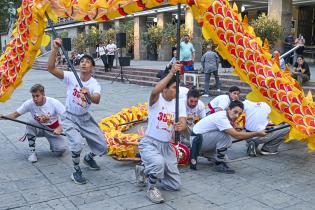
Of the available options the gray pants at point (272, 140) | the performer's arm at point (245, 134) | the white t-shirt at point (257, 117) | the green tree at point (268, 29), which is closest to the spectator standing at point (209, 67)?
the green tree at point (268, 29)

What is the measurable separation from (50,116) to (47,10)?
1.62m

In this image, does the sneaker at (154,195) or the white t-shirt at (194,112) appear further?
the white t-shirt at (194,112)

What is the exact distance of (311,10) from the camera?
900 inches

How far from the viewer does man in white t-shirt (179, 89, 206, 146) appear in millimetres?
6016

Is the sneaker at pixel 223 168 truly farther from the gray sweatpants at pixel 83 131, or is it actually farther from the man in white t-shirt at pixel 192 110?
the gray sweatpants at pixel 83 131

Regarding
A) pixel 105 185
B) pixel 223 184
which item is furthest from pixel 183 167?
pixel 105 185

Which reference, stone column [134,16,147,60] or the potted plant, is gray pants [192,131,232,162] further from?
stone column [134,16,147,60]

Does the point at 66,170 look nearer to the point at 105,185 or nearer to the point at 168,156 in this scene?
the point at 105,185

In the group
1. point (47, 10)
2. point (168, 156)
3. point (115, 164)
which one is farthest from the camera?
point (115, 164)

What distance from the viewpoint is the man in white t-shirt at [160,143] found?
163 inches

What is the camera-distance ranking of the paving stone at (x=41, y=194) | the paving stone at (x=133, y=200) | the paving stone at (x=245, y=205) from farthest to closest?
the paving stone at (x=41, y=194), the paving stone at (x=133, y=200), the paving stone at (x=245, y=205)

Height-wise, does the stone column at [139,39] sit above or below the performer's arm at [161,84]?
above

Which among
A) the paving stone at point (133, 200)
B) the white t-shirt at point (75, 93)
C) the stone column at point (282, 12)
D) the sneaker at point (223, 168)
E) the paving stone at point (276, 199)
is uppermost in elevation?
the stone column at point (282, 12)

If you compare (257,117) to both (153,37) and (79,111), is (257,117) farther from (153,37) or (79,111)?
(153,37)
